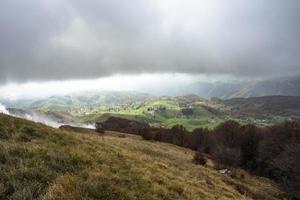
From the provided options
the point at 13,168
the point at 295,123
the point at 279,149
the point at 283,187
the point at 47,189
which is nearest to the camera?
the point at 47,189

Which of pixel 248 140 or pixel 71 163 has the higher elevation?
pixel 71 163

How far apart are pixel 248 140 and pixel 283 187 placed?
54197mm

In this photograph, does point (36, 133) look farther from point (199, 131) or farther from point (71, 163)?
point (199, 131)

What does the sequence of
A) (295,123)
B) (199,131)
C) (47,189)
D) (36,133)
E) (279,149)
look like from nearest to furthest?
1. (47,189)
2. (36,133)
3. (279,149)
4. (295,123)
5. (199,131)

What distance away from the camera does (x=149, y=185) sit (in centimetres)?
1198

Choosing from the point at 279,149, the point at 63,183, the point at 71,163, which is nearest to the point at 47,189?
the point at 63,183

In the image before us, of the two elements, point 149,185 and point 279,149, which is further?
point 279,149

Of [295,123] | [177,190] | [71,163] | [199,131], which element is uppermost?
[71,163]

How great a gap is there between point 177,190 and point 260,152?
84386 mm

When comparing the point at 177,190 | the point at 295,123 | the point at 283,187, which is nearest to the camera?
the point at 177,190

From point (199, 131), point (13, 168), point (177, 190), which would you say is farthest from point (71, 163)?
point (199, 131)

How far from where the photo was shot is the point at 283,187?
48438 mm

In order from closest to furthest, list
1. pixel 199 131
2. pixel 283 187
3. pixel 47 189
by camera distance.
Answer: pixel 47 189 → pixel 283 187 → pixel 199 131

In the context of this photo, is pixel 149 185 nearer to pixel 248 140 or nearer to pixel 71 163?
pixel 71 163
